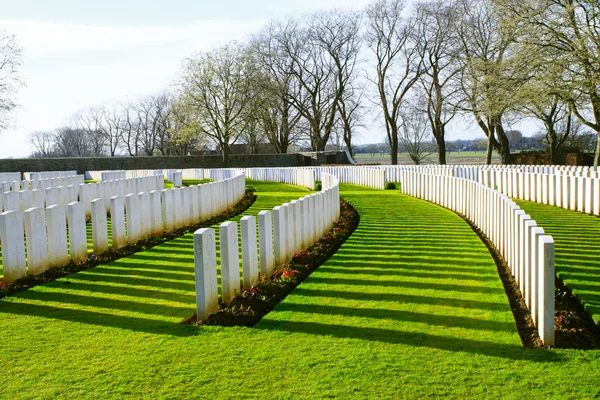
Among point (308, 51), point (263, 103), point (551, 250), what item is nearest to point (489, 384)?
point (551, 250)

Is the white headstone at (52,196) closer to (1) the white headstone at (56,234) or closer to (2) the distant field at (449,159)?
(1) the white headstone at (56,234)

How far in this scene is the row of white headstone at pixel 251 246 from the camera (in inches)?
195

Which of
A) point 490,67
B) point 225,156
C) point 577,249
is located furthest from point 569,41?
point 225,156

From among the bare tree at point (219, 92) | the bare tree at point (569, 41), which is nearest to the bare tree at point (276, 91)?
the bare tree at point (219, 92)

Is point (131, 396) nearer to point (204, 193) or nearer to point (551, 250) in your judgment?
point (551, 250)

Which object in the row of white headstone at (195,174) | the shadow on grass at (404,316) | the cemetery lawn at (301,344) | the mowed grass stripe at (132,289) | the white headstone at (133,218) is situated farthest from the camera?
the row of white headstone at (195,174)

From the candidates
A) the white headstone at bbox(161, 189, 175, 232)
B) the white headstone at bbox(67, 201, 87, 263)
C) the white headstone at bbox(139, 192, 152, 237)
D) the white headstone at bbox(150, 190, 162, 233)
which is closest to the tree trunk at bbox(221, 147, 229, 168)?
the white headstone at bbox(161, 189, 175, 232)

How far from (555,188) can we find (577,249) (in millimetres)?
6418

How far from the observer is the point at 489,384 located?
3.64 m

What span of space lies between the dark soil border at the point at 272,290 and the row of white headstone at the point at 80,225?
2601 millimetres

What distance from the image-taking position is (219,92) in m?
41.6

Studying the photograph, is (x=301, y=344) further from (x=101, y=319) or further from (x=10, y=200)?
(x=10, y=200)

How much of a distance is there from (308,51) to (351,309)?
45.6 m

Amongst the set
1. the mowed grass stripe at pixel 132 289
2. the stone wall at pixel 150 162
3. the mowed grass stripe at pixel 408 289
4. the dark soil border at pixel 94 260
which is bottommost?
the mowed grass stripe at pixel 408 289
